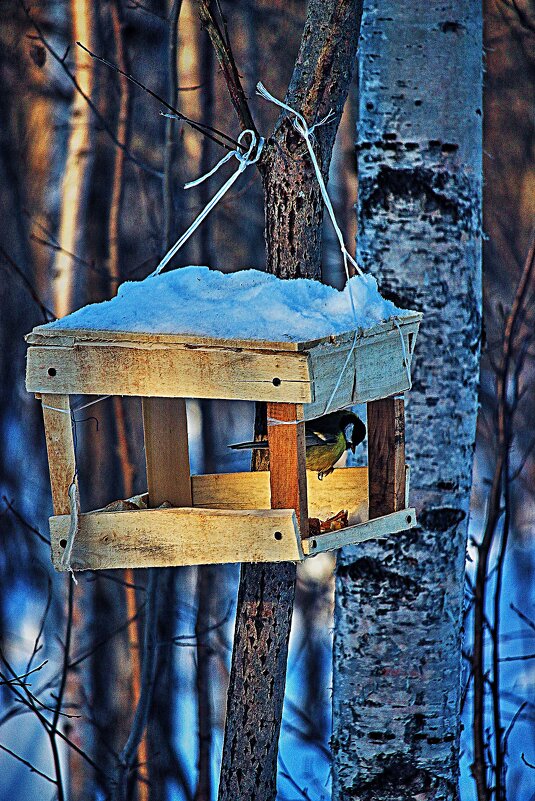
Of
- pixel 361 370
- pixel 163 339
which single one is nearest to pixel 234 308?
pixel 163 339

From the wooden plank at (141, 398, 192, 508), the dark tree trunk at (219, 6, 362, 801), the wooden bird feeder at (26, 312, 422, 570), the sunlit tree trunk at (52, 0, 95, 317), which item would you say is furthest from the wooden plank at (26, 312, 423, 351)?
the sunlit tree trunk at (52, 0, 95, 317)

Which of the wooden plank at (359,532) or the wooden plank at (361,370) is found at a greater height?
the wooden plank at (361,370)

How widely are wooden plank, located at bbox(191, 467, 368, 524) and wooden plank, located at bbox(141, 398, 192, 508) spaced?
73 mm

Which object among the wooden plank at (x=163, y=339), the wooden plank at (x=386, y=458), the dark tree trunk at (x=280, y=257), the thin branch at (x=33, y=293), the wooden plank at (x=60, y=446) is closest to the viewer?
the wooden plank at (x=163, y=339)

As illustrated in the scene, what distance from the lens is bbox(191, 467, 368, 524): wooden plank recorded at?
214 centimetres

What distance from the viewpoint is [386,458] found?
6.56 ft

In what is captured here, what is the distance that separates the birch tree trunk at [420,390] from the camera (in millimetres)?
2404

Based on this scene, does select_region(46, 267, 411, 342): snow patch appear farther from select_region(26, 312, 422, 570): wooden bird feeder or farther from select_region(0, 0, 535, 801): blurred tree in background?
select_region(0, 0, 535, 801): blurred tree in background

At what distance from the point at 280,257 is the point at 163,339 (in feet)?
2.02

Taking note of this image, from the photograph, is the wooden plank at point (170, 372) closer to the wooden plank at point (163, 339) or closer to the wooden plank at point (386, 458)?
the wooden plank at point (163, 339)

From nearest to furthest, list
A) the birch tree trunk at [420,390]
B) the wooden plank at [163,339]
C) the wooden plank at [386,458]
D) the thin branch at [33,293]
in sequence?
the wooden plank at [163,339], the wooden plank at [386,458], the birch tree trunk at [420,390], the thin branch at [33,293]

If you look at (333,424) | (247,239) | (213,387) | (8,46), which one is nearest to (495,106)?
(247,239)

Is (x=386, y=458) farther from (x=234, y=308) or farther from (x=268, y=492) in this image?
(x=234, y=308)

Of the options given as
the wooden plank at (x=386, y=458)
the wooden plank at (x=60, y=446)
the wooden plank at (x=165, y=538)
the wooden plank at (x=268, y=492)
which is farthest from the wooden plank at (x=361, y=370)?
the wooden plank at (x=60, y=446)
